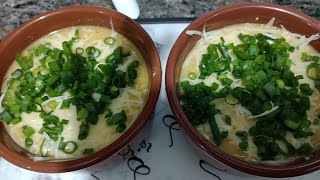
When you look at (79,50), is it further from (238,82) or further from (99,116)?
(238,82)

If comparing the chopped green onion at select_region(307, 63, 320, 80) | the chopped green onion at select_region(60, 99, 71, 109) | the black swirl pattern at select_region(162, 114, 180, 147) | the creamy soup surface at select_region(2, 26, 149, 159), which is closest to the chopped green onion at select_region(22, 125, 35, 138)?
the creamy soup surface at select_region(2, 26, 149, 159)

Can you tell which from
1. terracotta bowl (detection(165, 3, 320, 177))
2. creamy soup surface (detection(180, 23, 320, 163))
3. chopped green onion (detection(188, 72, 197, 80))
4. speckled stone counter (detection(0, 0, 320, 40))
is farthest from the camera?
speckled stone counter (detection(0, 0, 320, 40))

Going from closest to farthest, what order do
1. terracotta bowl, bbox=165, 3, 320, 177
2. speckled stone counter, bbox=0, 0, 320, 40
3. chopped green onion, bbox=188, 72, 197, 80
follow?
1. terracotta bowl, bbox=165, 3, 320, 177
2. chopped green onion, bbox=188, 72, 197, 80
3. speckled stone counter, bbox=0, 0, 320, 40

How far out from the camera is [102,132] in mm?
1164

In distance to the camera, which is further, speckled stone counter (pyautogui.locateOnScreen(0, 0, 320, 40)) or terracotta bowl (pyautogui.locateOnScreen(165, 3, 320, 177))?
speckled stone counter (pyautogui.locateOnScreen(0, 0, 320, 40))

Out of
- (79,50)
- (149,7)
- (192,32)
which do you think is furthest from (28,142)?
(149,7)

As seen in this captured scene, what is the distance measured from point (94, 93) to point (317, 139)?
72 centimetres

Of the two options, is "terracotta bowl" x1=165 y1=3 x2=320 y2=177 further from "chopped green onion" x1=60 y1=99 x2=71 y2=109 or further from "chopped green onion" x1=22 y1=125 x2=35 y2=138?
"chopped green onion" x1=22 y1=125 x2=35 y2=138

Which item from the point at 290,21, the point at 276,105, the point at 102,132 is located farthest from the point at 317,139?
the point at 102,132

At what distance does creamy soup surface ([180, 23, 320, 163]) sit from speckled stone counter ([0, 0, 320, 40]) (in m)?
0.30

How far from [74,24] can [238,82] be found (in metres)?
0.63

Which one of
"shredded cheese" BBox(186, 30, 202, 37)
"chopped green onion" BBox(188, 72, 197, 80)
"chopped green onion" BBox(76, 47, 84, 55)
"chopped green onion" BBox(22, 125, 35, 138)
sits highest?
"shredded cheese" BBox(186, 30, 202, 37)

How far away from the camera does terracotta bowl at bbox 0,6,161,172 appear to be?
1.06 m

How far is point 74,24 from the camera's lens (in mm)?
1377
